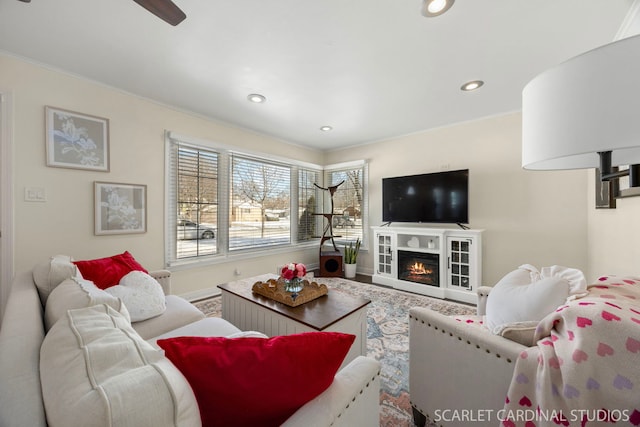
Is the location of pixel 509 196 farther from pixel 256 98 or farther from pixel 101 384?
pixel 101 384

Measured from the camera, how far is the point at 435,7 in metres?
1.48

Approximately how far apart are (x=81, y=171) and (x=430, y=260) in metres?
4.16

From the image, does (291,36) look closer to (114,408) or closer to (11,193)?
(114,408)

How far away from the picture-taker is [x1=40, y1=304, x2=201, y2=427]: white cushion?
1.42 feet

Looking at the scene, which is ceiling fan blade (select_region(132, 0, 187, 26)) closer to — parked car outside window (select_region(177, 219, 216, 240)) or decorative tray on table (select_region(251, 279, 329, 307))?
decorative tray on table (select_region(251, 279, 329, 307))

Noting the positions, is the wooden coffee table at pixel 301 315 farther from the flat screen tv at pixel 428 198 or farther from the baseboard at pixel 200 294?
the flat screen tv at pixel 428 198

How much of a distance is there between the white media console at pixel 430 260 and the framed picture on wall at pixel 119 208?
10.5ft

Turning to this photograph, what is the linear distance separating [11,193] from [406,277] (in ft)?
14.2

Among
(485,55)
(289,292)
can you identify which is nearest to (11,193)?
(289,292)

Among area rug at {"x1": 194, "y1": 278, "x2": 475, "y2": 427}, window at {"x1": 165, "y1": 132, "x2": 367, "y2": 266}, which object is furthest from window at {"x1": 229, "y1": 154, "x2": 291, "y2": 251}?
area rug at {"x1": 194, "y1": 278, "x2": 475, "y2": 427}

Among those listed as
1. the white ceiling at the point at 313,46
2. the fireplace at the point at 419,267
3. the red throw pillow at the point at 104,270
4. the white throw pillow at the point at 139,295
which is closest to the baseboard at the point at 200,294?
the red throw pillow at the point at 104,270

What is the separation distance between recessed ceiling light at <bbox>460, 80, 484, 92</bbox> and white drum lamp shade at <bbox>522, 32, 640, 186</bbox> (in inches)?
81.7

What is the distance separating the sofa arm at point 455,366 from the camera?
961 mm

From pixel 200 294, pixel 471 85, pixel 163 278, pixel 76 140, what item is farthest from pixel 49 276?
pixel 471 85
